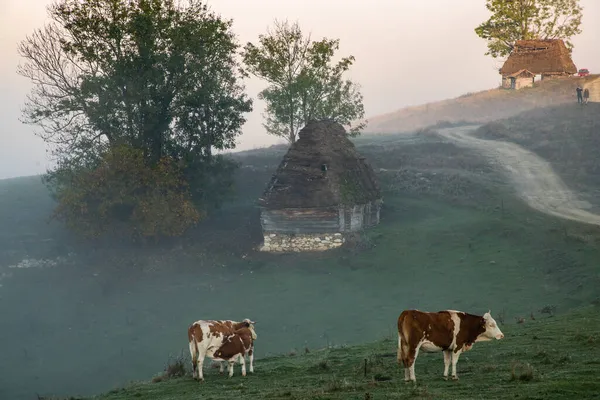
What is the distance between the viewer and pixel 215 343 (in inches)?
791

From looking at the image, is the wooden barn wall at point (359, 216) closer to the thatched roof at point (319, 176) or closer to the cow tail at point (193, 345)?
the thatched roof at point (319, 176)

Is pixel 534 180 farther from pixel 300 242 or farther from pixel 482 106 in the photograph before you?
pixel 482 106

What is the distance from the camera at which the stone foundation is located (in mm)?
47938

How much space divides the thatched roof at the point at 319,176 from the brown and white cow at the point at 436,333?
99.2 feet

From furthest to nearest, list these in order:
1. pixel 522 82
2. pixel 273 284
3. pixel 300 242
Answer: pixel 522 82, pixel 300 242, pixel 273 284

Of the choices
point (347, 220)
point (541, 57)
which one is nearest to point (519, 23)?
point (541, 57)

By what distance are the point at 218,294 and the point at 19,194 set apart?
30.3 m

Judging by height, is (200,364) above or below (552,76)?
below

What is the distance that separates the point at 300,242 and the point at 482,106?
7053cm

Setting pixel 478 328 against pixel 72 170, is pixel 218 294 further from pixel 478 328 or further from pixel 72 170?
pixel 478 328

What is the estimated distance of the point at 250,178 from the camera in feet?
207

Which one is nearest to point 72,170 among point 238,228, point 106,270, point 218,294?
point 106,270

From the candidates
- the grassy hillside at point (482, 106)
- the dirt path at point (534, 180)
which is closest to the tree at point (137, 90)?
the dirt path at point (534, 180)

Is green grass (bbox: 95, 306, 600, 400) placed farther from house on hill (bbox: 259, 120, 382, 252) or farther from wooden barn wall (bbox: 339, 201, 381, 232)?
wooden barn wall (bbox: 339, 201, 381, 232)
